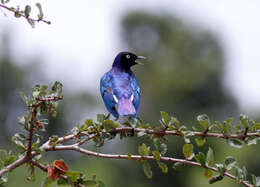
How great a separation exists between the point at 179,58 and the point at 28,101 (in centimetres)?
3788

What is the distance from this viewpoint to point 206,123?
8.91 ft

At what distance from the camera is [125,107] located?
14.6 ft

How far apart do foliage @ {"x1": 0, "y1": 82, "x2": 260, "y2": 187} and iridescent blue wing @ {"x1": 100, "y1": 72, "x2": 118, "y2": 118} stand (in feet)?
5.38

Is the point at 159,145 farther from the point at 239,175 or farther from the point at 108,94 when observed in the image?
the point at 108,94

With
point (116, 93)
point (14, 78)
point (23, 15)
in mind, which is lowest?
point (14, 78)

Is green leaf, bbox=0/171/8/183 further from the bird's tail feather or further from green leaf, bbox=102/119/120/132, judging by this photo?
the bird's tail feather

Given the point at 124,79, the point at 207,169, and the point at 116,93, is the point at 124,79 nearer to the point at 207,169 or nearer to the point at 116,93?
the point at 116,93

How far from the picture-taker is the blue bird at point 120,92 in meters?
4.47

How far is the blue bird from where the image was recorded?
4.47m

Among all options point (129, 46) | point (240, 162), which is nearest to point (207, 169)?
point (240, 162)

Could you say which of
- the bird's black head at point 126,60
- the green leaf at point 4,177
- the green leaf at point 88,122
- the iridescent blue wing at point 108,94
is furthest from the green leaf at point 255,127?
the bird's black head at point 126,60

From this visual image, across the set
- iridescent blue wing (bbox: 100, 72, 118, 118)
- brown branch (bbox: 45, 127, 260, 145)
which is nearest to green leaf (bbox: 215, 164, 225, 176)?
brown branch (bbox: 45, 127, 260, 145)

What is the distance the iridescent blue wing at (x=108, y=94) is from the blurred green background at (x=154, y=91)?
57.8 feet

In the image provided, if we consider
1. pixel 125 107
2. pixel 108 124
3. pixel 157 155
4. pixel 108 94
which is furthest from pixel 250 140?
pixel 108 94
